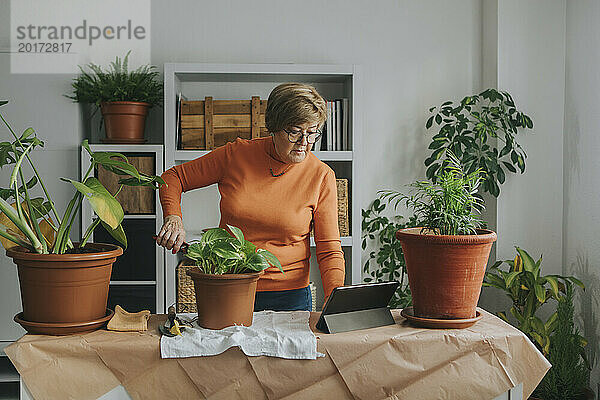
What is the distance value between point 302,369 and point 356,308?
23cm

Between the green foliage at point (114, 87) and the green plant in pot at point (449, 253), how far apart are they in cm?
215

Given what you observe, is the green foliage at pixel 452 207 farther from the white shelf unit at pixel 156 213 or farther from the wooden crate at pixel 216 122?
the white shelf unit at pixel 156 213


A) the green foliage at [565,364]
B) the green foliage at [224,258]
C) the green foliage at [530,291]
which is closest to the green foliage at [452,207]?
the green foliage at [224,258]

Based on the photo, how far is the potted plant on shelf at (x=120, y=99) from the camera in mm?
3205

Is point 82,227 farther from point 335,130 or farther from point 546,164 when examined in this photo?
point 546,164

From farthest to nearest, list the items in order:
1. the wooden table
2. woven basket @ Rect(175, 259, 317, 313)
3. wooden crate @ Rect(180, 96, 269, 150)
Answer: wooden crate @ Rect(180, 96, 269, 150) → woven basket @ Rect(175, 259, 317, 313) → the wooden table

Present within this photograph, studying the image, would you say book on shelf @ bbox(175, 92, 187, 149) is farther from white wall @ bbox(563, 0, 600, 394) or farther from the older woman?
white wall @ bbox(563, 0, 600, 394)

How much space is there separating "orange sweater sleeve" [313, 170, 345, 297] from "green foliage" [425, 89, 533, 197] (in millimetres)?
1341

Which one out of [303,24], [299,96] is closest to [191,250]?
[299,96]

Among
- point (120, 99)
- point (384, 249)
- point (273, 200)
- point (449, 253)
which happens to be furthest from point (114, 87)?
point (449, 253)

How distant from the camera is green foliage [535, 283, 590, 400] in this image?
283 centimetres

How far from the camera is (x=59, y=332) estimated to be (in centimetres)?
145

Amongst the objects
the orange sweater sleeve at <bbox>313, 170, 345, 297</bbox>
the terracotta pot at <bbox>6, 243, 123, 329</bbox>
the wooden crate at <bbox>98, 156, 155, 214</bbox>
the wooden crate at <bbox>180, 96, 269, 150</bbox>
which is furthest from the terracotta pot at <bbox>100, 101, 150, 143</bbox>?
the terracotta pot at <bbox>6, 243, 123, 329</bbox>

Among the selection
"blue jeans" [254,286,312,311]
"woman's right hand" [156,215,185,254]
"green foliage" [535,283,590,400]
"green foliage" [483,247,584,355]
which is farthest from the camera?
"green foliage" [483,247,584,355]
